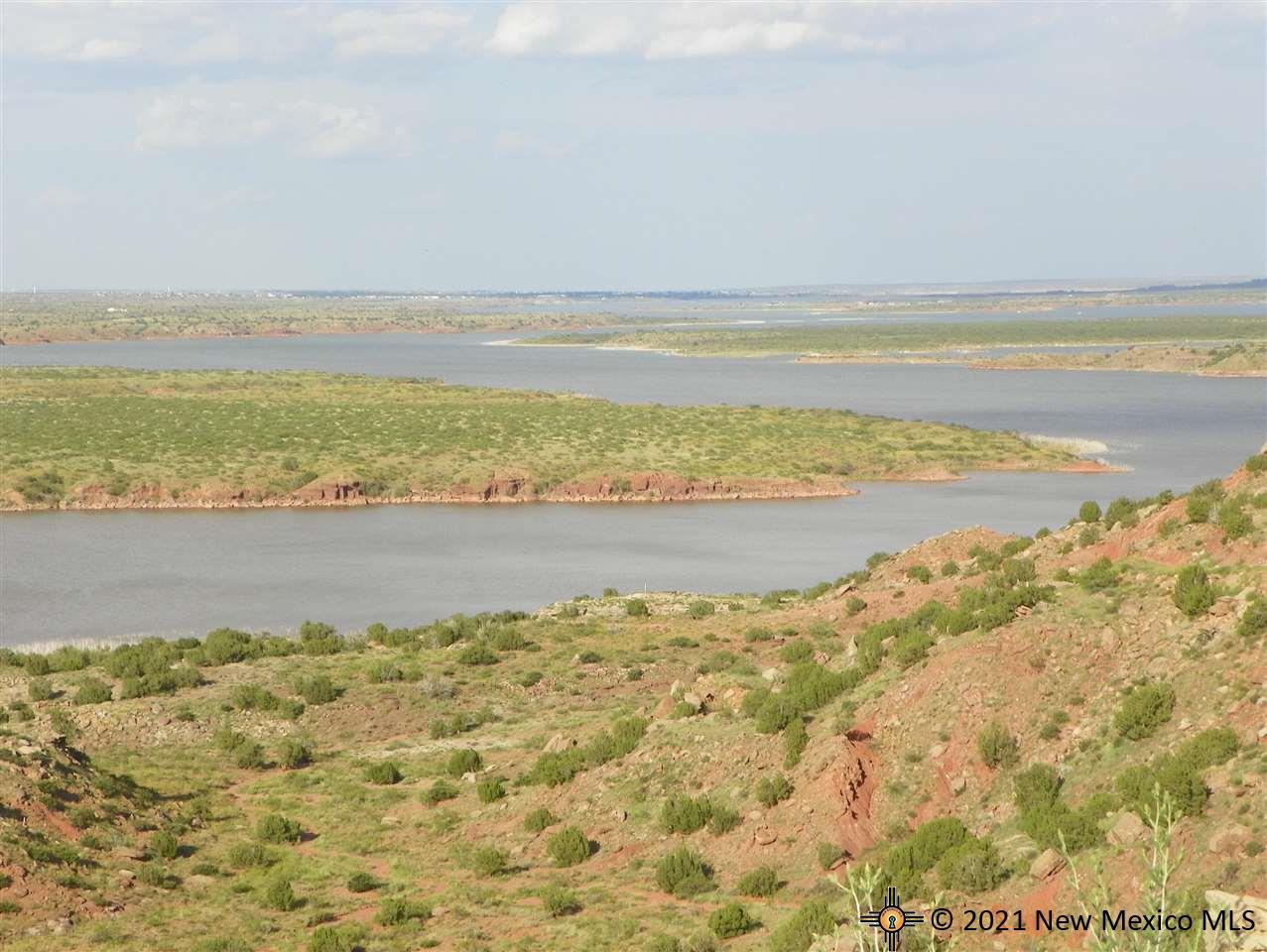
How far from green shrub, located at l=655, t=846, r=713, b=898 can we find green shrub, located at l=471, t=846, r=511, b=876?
9.88 ft

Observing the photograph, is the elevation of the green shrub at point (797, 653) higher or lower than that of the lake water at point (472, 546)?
higher

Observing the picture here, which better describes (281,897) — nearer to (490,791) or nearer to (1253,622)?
(490,791)

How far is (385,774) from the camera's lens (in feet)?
105

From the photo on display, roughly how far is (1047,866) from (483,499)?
6545 centimetres

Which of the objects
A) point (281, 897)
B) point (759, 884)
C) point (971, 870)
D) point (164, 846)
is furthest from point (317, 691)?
point (971, 870)

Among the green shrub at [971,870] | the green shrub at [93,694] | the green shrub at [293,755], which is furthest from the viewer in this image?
the green shrub at [93,694]

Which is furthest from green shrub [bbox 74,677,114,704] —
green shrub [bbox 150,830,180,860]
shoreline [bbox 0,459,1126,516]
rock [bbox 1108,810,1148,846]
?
shoreline [bbox 0,459,1126,516]

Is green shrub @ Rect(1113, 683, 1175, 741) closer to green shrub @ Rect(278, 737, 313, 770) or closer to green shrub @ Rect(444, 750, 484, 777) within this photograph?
green shrub @ Rect(444, 750, 484, 777)

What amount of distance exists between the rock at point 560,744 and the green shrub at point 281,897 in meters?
7.54

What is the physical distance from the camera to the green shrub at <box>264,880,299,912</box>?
2469cm

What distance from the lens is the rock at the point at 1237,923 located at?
14.7m

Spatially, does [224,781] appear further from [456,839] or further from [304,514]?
[304,514]

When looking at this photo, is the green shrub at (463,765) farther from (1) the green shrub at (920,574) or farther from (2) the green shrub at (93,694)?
(1) the green shrub at (920,574)

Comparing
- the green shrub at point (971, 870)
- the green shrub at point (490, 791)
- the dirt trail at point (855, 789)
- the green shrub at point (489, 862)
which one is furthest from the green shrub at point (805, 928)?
the green shrub at point (490, 791)
